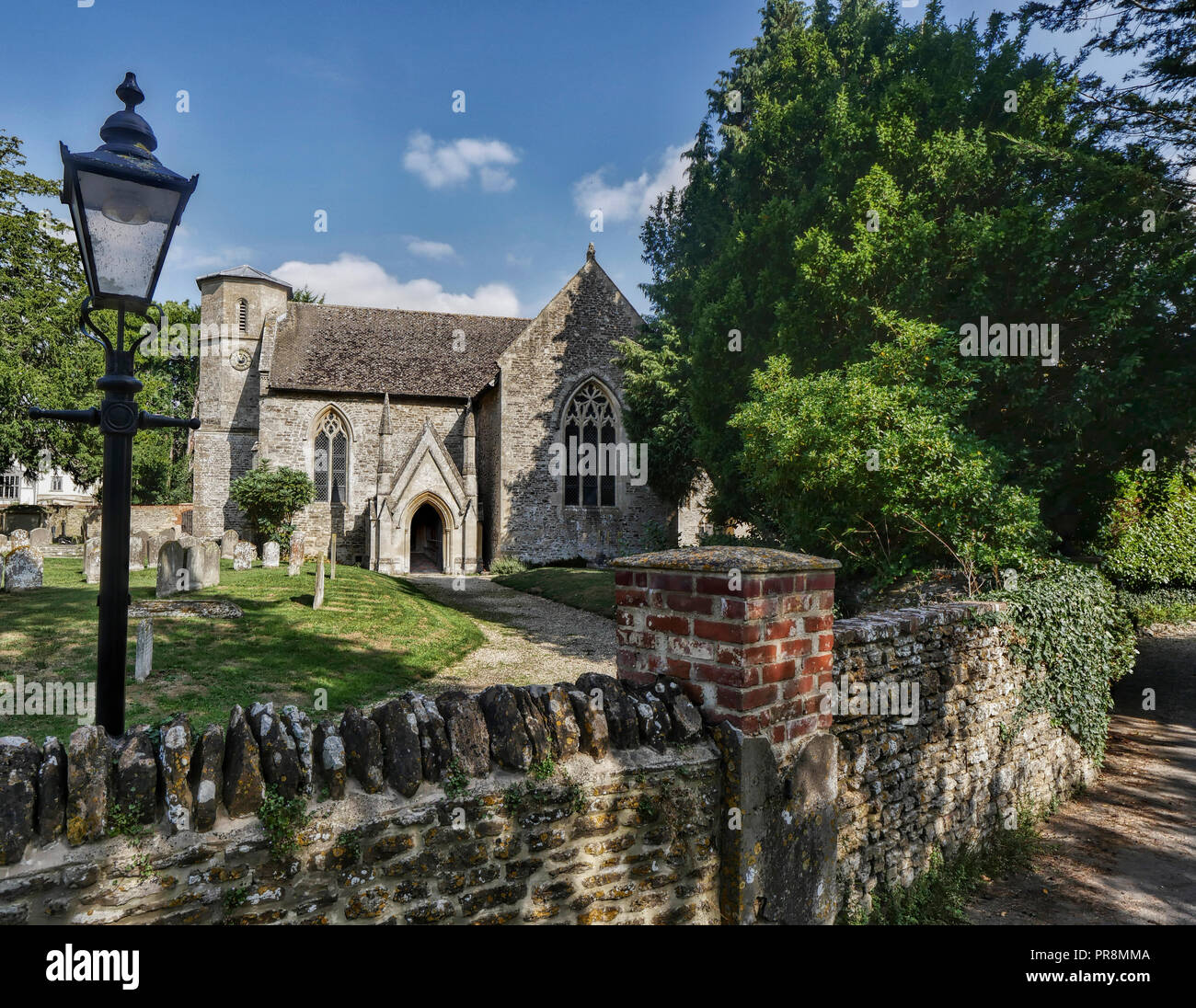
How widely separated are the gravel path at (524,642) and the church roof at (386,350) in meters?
10.3

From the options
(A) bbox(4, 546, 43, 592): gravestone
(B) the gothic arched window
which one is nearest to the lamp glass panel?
(A) bbox(4, 546, 43, 592): gravestone

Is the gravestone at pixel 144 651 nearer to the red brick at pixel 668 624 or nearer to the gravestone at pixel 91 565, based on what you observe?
the red brick at pixel 668 624

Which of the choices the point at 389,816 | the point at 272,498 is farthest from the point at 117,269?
the point at 272,498

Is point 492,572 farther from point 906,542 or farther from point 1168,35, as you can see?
point 1168,35

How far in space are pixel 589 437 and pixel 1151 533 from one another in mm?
19163

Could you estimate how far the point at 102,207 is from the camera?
2.75 m

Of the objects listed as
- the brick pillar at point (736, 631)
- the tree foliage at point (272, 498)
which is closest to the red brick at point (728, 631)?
the brick pillar at point (736, 631)

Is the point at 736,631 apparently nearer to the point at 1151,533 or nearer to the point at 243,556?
the point at 1151,533

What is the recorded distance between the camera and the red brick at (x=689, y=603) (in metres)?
2.97

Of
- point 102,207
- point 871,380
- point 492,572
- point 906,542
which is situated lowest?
point 492,572

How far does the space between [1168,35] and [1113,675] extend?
8.65 metres

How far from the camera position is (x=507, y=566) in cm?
2400
